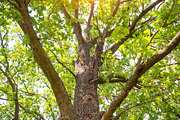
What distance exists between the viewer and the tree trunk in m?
3.34

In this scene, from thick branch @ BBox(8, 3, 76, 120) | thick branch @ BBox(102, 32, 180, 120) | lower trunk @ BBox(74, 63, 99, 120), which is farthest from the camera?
lower trunk @ BBox(74, 63, 99, 120)

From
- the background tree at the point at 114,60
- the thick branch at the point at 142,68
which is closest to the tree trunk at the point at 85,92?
the background tree at the point at 114,60

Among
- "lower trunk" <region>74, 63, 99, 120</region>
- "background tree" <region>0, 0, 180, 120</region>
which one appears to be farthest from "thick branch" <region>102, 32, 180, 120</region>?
"lower trunk" <region>74, 63, 99, 120</region>

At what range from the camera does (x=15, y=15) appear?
3.50m

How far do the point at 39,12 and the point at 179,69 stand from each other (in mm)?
4117

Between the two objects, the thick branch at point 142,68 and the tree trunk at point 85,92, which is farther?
the tree trunk at point 85,92

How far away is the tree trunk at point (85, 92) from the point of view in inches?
132

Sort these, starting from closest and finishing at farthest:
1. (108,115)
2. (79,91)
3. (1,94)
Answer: (108,115) → (79,91) → (1,94)

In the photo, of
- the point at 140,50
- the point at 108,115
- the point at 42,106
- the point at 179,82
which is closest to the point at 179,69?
the point at 179,82

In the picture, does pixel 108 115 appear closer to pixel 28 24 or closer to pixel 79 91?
pixel 79 91

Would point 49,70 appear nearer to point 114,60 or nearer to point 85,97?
point 85,97

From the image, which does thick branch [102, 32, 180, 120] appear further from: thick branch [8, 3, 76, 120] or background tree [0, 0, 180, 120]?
thick branch [8, 3, 76, 120]

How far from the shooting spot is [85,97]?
12.0 feet

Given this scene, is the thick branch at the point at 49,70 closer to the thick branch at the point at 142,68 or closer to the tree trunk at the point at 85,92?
the tree trunk at the point at 85,92
